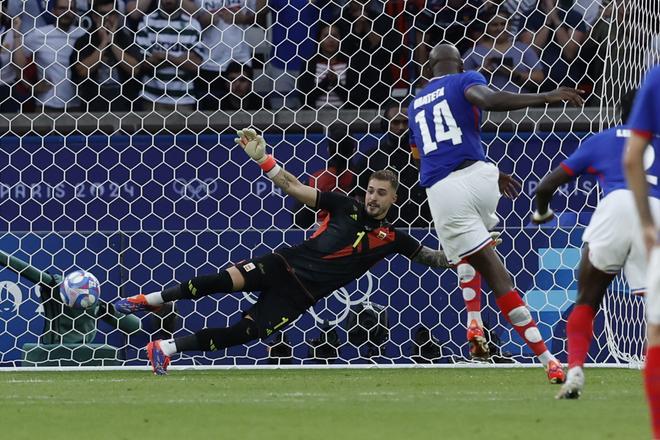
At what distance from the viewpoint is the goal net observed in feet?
33.5

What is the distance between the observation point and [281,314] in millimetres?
9211

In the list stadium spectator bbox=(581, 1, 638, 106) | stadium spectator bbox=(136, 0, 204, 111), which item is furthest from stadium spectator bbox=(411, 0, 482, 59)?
stadium spectator bbox=(136, 0, 204, 111)

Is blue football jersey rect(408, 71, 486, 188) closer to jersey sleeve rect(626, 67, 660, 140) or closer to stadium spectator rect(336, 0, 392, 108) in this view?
stadium spectator rect(336, 0, 392, 108)

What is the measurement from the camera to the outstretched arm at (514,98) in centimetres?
730

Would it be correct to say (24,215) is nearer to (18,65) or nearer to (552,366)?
(18,65)

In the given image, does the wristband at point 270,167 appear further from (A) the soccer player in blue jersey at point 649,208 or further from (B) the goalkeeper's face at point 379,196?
(A) the soccer player in blue jersey at point 649,208

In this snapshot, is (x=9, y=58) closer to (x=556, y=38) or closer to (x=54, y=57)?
(x=54, y=57)

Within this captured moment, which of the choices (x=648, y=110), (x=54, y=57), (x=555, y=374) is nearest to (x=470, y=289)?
(x=555, y=374)

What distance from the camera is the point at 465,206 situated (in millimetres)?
8234

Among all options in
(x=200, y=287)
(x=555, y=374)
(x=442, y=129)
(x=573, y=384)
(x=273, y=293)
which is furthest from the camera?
(x=273, y=293)

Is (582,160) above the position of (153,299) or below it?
above

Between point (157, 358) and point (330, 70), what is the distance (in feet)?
13.9

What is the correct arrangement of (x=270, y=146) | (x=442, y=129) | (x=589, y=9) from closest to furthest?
(x=442, y=129) < (x=589, y=9) < (x=270, y=146)

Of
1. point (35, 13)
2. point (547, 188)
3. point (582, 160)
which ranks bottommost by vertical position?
point (547, 188)
